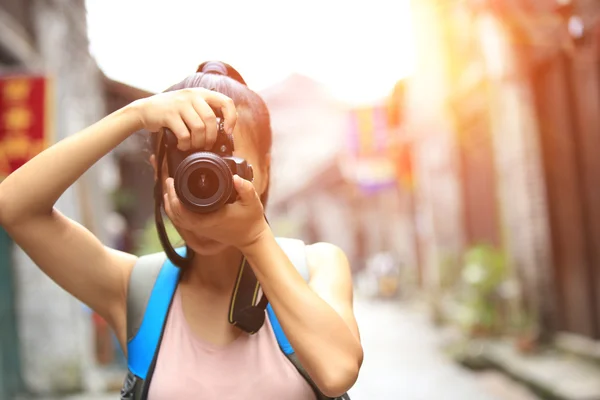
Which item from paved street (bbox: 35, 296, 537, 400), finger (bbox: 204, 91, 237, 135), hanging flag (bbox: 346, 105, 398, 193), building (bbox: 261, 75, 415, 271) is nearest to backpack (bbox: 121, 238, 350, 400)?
finger (bbox: 204, 91, 237, 135)

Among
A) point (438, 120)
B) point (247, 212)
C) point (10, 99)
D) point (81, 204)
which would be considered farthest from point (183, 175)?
point (438, 120)

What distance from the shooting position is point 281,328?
4.10ft

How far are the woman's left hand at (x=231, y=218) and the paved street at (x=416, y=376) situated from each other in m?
4.43

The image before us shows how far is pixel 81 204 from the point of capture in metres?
7.18

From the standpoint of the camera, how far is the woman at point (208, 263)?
1.15m

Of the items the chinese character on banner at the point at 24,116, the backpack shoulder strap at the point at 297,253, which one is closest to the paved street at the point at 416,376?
the chinese character on banner at the point at 24,116

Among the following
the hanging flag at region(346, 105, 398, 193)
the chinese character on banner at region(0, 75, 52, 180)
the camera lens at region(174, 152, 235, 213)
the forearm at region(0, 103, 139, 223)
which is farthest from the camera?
the hanging flag at region(346, 105, 398, 193)

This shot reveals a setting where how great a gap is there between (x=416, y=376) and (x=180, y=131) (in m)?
6.27

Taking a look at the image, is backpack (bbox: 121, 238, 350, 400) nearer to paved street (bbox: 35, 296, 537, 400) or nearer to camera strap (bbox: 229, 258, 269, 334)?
camera strap (bbox: 229, 258, 269, 334)

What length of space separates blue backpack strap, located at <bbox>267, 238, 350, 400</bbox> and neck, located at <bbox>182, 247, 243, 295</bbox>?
0.11m

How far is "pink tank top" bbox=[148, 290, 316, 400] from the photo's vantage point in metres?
1.23

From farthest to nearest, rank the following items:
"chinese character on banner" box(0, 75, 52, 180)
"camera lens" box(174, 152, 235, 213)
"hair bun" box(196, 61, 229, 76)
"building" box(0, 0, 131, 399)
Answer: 1. "building" box(0, 0, 131, 399)
2. "chinese character on banner" box(0, 75, 52, 180)
3. "hair bun" box(196, 61, 229, 76)
4. "camera lens" box(174, 152, 235, 213)

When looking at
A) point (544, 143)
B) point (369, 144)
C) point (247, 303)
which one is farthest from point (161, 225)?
point (369, 144)

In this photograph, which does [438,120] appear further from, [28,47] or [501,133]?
[28,47]
